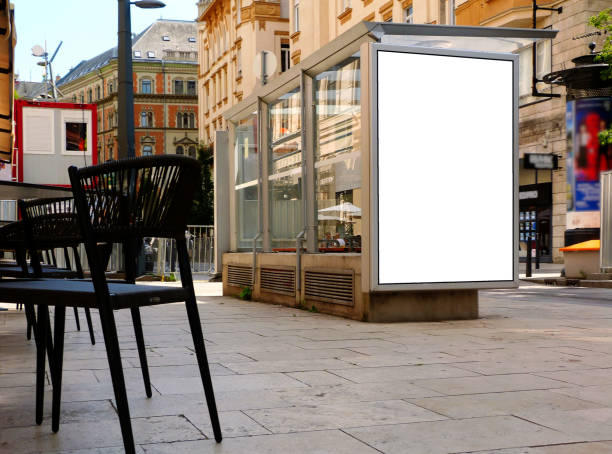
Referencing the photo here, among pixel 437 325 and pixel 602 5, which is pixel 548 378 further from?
pixel 602 5

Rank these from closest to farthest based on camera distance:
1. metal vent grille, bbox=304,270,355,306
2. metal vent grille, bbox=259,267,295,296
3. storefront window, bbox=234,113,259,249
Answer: metal vent grille, bbox=304,270,355,306
metal vent grille, bbox=259,267,295,296
storefront window, bbox=234,113,259,249

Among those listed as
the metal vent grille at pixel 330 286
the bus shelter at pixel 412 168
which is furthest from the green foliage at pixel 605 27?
the metal vent grille at pixel 330 286

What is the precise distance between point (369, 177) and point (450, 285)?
1.29 metres

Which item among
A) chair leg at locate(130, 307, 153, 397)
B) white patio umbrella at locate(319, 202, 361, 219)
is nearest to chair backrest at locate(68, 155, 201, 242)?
chair leg at locate(130, 307, 153, 397)

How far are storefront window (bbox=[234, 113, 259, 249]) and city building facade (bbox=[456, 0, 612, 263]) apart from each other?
14.4 metres

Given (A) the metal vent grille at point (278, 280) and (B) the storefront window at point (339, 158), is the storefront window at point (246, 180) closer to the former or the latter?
(A) the metal vent grille at point (278, 280)

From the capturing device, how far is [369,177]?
8070mm

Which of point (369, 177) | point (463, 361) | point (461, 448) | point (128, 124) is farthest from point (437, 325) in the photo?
point (128, 124)

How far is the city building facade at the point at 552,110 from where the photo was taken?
2567cm

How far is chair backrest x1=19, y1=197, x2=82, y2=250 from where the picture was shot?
16.5ft

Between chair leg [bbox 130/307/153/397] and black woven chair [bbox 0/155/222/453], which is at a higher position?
black woven chair [bbox 0/155/222/453]

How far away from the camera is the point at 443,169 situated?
27.5 feet

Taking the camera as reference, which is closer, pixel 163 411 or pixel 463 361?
pixel 163 411

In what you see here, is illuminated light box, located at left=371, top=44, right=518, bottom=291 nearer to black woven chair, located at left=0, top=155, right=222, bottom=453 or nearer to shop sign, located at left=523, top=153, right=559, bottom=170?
black woven chair, located at left=0, top=155, right=222, bottom=453
